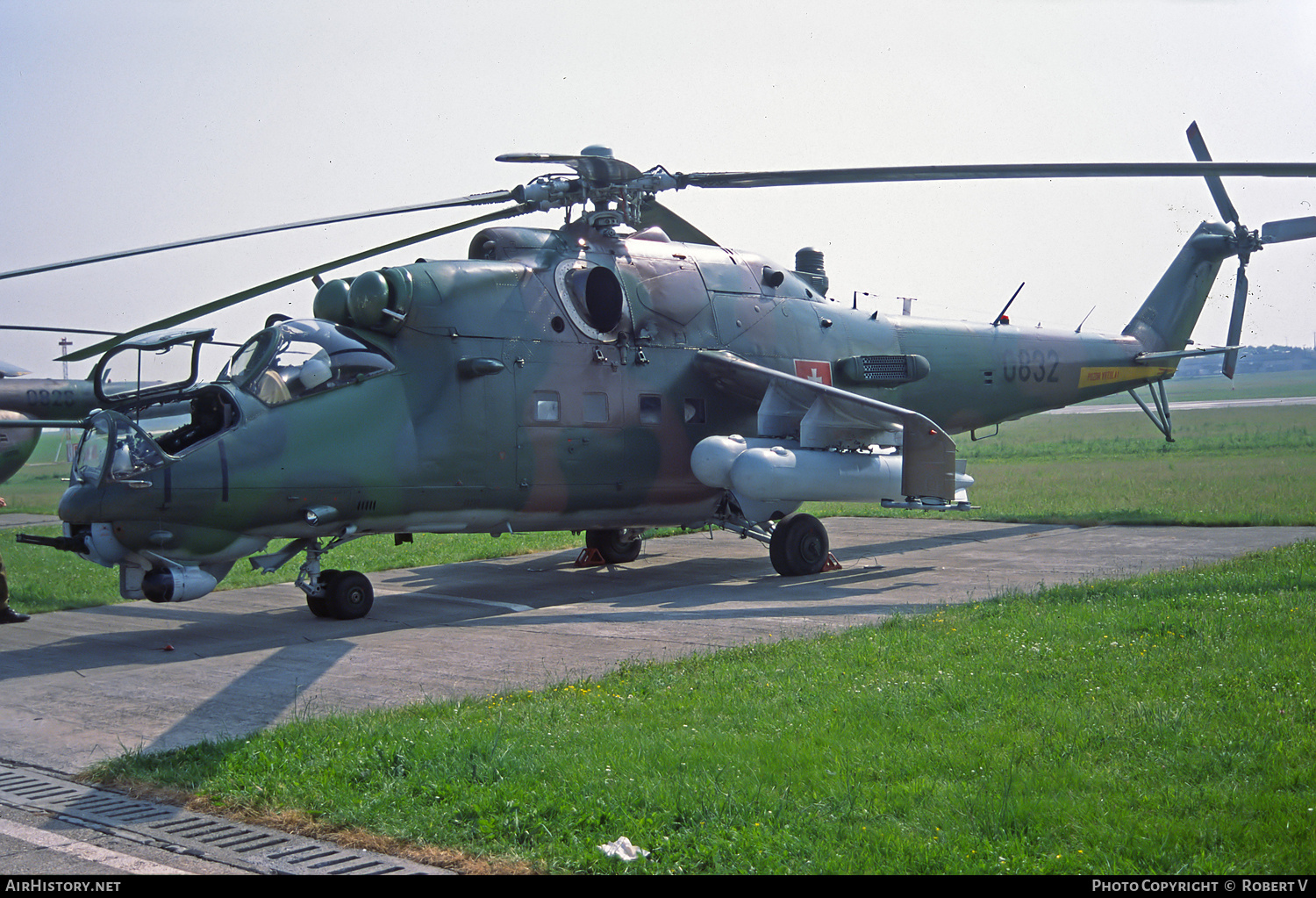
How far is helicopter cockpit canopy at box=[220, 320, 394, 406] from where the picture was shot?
1041cm

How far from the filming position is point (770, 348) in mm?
14578

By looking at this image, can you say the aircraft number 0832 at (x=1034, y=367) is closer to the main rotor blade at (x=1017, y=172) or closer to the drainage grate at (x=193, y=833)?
the main rotor blade at (x=1017, y=172)

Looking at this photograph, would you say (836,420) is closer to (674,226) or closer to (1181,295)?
(674,226)

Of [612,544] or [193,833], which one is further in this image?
[612,544]

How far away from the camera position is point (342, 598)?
11016 millimetres

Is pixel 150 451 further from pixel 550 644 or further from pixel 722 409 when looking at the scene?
pixel 722 409

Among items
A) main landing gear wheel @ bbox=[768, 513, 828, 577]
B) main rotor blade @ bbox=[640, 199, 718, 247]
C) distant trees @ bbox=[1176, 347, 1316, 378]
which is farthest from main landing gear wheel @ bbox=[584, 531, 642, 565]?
distant trees @ bbox=[1176, 347, 1316, 378]

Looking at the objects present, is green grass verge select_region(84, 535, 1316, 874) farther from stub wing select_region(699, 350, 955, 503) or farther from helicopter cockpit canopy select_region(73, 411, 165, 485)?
stub wing select_region(699, 350, 955, 503)

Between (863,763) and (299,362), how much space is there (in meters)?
7.35

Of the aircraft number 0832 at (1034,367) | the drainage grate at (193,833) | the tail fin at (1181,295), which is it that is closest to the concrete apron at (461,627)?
the drainage grate at (193,833)

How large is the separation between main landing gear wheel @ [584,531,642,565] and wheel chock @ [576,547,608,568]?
0.05 metres

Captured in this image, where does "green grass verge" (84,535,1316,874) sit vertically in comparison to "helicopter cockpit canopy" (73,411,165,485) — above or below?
below

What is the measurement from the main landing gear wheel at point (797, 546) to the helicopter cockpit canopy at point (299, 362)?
5.40m

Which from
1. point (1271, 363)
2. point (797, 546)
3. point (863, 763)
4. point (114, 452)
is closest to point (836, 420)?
point (797, 546)
